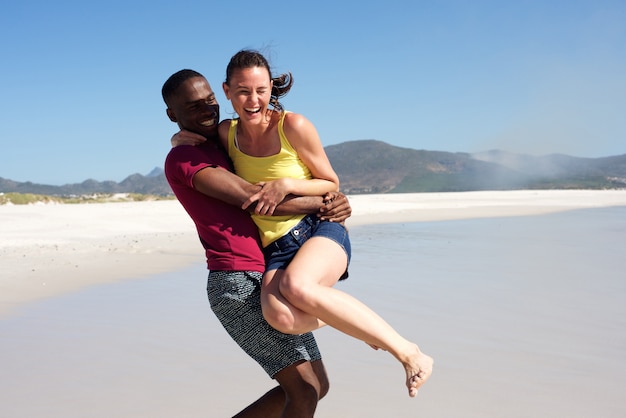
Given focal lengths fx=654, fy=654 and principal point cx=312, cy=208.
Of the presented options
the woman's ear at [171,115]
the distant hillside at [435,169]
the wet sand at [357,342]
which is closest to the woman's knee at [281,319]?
the woman's ear at [171,115]

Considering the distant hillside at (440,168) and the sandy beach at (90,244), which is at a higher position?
the sandy beach at (90,244)

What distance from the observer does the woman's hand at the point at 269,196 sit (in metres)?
2.51

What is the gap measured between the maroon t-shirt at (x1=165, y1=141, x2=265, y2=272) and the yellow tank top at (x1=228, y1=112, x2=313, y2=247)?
6cm

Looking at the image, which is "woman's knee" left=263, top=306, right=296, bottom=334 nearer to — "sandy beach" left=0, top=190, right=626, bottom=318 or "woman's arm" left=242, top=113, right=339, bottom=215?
"woman's arm" left=242, top=113, right=339, bottom=215

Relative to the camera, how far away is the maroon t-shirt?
2578mm

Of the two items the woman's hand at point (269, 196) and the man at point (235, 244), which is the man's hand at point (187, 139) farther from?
the woman's hand at point (269, 196)

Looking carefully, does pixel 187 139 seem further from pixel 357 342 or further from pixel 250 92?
pixel 357 342

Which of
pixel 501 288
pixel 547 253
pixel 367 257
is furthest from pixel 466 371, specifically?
pixel 547 253

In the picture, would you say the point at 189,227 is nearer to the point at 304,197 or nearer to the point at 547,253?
the point at 547,253

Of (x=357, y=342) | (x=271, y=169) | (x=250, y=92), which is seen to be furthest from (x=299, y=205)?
(x=357, y=342)

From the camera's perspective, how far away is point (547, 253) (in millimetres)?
9461

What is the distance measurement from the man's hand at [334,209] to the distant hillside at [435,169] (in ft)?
293

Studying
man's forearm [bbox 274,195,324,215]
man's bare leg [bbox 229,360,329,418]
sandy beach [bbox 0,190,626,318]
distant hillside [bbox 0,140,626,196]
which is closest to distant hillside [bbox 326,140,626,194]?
distant hillside [bbox 0,140,626,196]

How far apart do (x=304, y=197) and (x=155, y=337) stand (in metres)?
2.79
